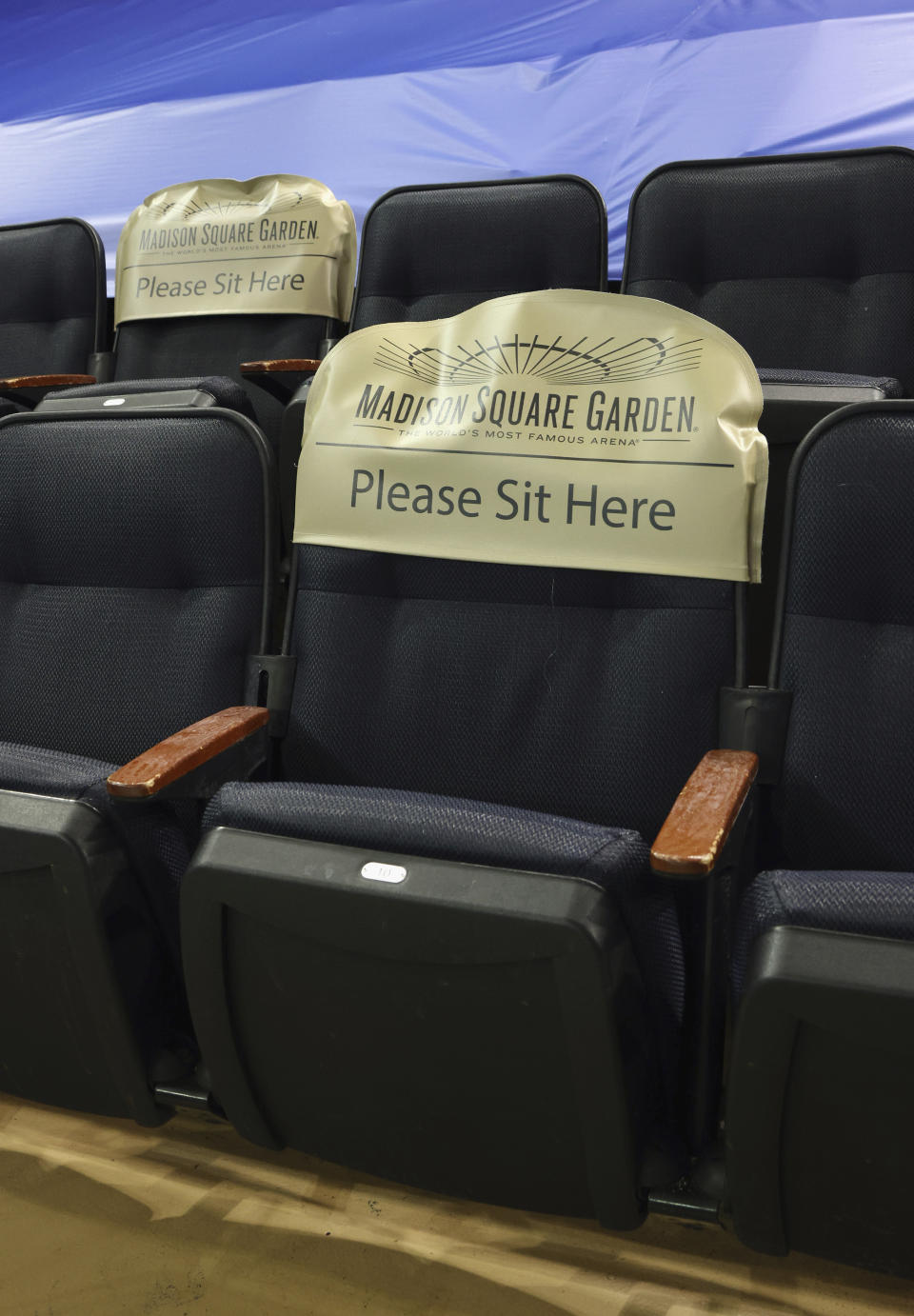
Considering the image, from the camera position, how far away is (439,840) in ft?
1.53

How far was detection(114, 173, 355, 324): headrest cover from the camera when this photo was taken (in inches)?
54.7

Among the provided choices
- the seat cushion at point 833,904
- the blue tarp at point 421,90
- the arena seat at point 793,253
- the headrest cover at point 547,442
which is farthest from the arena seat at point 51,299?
the seat cushion at point 833,904

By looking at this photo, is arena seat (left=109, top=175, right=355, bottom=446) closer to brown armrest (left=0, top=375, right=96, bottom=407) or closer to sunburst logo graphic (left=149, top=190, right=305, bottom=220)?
sunburst logo graphic (left=149, top=190, right=305, bottom=220)

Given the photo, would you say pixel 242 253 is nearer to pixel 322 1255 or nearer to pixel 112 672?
pixel 112 672

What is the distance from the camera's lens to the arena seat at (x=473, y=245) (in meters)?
1.20

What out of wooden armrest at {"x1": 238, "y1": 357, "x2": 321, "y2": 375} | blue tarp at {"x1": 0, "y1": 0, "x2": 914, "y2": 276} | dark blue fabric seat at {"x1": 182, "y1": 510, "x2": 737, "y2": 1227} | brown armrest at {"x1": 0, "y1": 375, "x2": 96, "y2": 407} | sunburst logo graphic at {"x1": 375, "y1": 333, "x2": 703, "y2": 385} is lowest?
dark blue fabric seat at {"x1": 182, "y1": 510, "x2": 737, "y2": 1227}

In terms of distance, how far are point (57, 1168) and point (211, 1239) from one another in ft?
0.40

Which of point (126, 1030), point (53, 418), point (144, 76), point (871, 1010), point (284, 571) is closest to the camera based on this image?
point (871, 1010)

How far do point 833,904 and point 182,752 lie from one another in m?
0.33

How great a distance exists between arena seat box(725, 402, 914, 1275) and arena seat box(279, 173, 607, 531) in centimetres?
69

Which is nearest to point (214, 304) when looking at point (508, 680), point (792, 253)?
point (792, 253)

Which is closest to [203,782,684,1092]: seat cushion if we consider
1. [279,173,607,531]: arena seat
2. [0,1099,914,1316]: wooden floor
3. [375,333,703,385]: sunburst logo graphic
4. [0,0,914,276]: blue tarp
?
[0,1099,914,1316]: wooden floor

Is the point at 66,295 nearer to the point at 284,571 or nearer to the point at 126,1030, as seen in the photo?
the point at 284,571

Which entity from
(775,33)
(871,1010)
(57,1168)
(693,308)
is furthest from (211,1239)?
(775,33)
